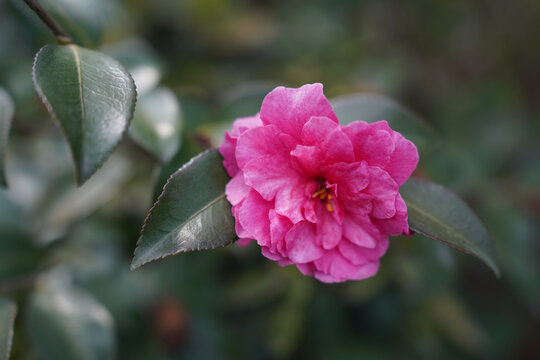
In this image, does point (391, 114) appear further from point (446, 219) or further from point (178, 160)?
point (178, 160)

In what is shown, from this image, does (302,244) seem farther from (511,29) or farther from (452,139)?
(511,29)

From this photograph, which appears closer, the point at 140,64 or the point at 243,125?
the point at 243,125

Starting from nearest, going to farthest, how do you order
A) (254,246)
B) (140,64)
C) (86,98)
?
1. (86,98)
2. (140,64)
3. (254,246)

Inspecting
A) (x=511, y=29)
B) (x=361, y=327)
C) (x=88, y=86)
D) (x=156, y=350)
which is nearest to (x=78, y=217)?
(x=156, y=350)

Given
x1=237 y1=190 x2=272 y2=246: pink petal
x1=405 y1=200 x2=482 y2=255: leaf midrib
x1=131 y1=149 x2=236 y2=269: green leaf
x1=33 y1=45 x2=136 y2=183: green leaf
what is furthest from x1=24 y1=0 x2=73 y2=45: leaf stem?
x1=405 y1=200 x2=482 y2=255: leaf midrib

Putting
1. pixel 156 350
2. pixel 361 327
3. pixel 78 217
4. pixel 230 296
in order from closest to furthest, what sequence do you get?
pixel 78 217 < pixel 156 350 < pixel 230 296 < pixel 361 327

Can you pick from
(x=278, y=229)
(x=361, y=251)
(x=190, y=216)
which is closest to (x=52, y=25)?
(x=190, y=216)

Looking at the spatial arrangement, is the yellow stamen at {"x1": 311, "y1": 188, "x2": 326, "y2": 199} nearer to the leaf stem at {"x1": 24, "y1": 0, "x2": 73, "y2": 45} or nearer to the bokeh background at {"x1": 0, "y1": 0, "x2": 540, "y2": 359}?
the bokeh background at {"x1": 0, "y1": 0, "x2": 540, "y2": 359}
